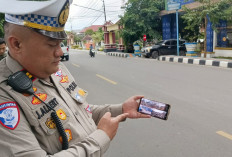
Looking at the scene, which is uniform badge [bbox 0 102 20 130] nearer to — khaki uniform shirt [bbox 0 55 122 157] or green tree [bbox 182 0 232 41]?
khaki uniform shirt [bbox 0 55 122 157]

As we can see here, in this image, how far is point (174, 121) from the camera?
12.4ft

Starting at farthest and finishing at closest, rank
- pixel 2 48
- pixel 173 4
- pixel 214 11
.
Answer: pixel 173 4 → pixel 214 11 → pixel 2 48

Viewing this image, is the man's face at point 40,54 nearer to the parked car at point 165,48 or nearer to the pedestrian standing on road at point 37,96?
the pedestrian standing on road at point 37,96

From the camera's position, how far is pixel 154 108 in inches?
63.0

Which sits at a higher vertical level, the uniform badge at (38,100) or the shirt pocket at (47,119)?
the uniform badge at (38,100)

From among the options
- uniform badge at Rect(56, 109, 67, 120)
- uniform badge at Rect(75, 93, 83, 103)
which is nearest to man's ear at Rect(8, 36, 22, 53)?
uniform badge at Rect(56, 109, 67, 120)

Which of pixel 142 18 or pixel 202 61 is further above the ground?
pixel 142 18

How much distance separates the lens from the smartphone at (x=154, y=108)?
1.57 metres

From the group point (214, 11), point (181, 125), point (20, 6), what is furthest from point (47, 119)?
point (214, 11)

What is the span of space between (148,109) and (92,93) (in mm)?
4416

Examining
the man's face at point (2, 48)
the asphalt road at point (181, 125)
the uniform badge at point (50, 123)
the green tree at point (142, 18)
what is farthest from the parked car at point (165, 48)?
the uniform badge at point (50, 123)

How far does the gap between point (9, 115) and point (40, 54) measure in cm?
32

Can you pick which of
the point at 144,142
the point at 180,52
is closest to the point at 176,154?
the point at 144,142

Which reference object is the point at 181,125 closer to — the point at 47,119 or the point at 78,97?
the point at 78,97
